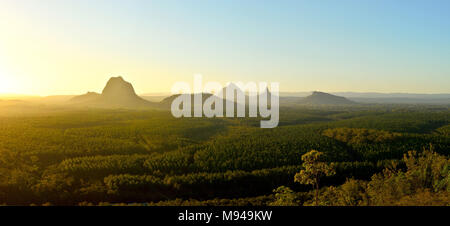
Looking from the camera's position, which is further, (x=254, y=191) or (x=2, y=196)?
(x=254, y=191)

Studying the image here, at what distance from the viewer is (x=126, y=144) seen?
7469 cm

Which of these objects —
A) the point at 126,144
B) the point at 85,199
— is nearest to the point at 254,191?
the point at 85,199

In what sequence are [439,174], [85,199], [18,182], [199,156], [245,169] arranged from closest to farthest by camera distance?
[439,174], [85,199], [18,182], [245,169], [199,156]

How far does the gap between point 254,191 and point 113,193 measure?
78.3 ft

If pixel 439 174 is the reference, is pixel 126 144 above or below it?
below

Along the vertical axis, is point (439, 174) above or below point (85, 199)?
above
